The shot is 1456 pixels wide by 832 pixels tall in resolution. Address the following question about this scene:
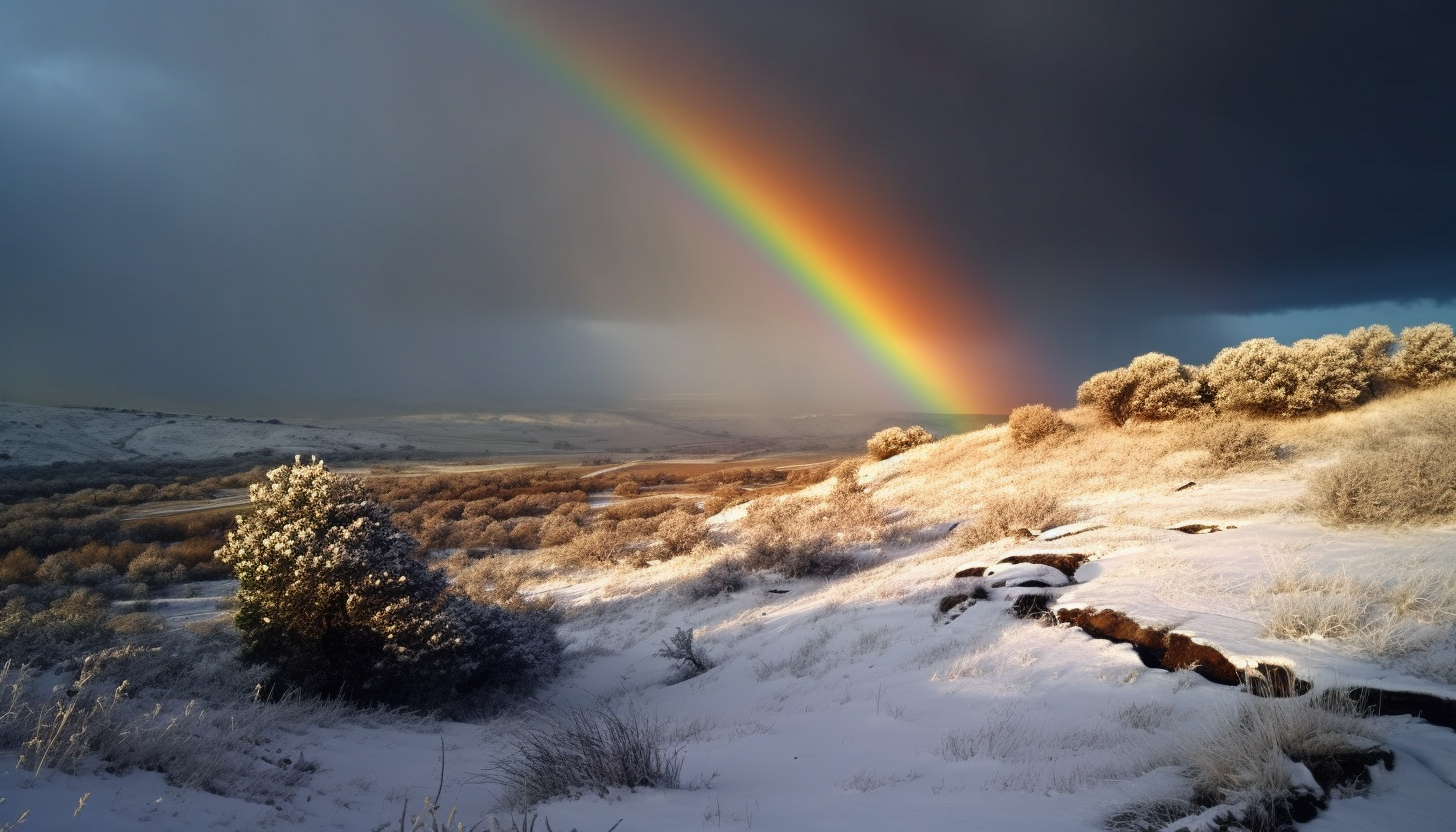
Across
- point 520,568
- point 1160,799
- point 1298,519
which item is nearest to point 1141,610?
point 1160,799

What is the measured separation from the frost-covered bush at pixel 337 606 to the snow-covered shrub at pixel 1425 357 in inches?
1013

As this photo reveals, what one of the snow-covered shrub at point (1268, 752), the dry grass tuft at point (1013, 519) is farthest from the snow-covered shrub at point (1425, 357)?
the snow-covered shrub at point (1268, 752)

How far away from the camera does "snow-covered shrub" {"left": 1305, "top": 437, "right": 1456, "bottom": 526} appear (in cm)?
909

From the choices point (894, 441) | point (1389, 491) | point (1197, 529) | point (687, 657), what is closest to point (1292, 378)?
point (1389, 491)

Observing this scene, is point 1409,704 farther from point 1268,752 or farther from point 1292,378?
point 1292,378

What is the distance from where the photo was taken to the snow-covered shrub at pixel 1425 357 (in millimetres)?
17641

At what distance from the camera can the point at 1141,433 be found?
68.2 ft

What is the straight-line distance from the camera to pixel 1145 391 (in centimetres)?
2147

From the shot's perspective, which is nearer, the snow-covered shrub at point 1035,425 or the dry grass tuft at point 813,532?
the dry grass tuft at point 813,532

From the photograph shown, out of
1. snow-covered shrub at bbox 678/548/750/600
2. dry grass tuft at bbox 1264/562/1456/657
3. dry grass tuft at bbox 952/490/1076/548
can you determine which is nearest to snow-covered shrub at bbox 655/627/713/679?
snow-covered shrub at bbox 678/548/750/600

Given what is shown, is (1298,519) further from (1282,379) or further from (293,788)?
(293,788)

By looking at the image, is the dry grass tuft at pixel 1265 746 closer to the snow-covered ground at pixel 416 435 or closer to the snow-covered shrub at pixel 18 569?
the snow-covered shrub at pixel 18 569

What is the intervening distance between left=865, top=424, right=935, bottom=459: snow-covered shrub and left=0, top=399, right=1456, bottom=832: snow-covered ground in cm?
1916

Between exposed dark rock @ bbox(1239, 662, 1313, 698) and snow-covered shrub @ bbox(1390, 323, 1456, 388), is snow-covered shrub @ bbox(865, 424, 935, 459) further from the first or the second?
exposed dark rock @ bbox(1239, 662, 1313, 698)
